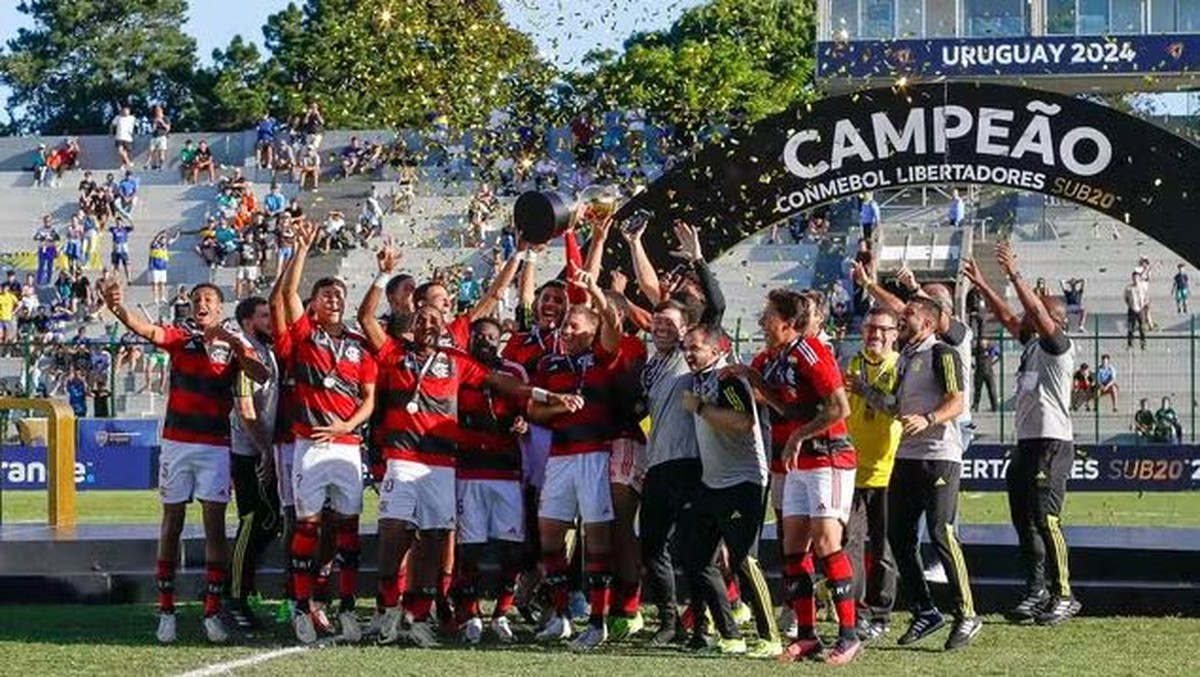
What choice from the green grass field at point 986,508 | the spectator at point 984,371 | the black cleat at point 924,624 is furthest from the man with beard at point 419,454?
the spectator at point 984,371

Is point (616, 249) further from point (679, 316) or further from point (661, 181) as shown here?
point (679, 316)

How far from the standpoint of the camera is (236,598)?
1348 centimetres

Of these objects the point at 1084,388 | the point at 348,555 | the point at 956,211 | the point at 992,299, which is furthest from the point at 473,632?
the point at 956,211

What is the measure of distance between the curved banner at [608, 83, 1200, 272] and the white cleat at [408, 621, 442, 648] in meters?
3.46

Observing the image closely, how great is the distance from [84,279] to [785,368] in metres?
34.3

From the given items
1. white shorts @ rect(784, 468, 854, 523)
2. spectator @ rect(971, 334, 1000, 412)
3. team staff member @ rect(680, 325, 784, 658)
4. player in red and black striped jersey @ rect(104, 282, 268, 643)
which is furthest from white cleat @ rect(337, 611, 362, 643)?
spectator @ rect(971, 334, 1000, 412)

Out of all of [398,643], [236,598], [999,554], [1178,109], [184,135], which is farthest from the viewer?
[184,135]

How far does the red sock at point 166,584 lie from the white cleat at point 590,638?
228 centimetres

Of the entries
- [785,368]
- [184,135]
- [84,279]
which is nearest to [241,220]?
[84,279]

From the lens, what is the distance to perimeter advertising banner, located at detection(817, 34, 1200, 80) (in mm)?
51219

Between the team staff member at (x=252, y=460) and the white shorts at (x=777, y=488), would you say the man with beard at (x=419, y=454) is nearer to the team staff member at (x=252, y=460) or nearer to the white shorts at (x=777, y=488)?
the team staff member at (x=252, y=460)

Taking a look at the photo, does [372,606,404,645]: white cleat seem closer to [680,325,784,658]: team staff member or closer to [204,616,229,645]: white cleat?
[204,616,229,645]: white cleat

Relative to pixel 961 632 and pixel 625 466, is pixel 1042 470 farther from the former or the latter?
pixel 625 466

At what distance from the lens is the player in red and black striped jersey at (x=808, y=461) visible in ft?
39.1
